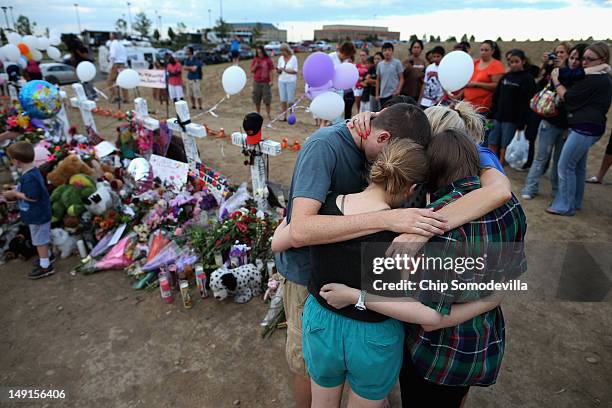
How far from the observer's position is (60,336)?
2.87 meters

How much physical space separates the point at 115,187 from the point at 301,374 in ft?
12.1

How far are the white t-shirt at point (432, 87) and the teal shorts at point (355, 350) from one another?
557 cm

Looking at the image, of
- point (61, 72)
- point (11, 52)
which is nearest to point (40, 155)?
point (11, 52)

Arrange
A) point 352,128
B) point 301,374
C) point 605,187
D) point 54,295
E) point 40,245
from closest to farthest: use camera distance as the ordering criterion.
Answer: point 352,128
point 301,374
point 54,295
point 40,245
point 605,187

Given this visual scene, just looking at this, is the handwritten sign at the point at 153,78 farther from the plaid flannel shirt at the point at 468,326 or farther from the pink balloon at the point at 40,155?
the plaid flannel shirt at the point at 468,326

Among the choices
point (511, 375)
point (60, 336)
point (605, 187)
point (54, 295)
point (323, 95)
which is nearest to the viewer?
point (511, 375)

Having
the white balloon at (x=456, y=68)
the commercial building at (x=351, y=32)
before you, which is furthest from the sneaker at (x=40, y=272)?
the commercial building at (x=351, y=32)

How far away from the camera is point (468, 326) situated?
135cm

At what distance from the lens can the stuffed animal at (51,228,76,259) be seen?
388cm

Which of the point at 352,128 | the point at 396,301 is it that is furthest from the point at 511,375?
the point at 352,128

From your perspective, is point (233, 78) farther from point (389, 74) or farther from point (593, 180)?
point (593, 180)

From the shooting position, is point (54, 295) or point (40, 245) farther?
point (40, 245)

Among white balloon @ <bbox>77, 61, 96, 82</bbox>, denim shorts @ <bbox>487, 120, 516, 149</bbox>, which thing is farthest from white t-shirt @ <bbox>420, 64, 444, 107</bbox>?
white balloon @ <bbox>77, 61, 96, 82</bbox>

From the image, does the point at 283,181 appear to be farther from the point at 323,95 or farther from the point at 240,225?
the point at 240,225
